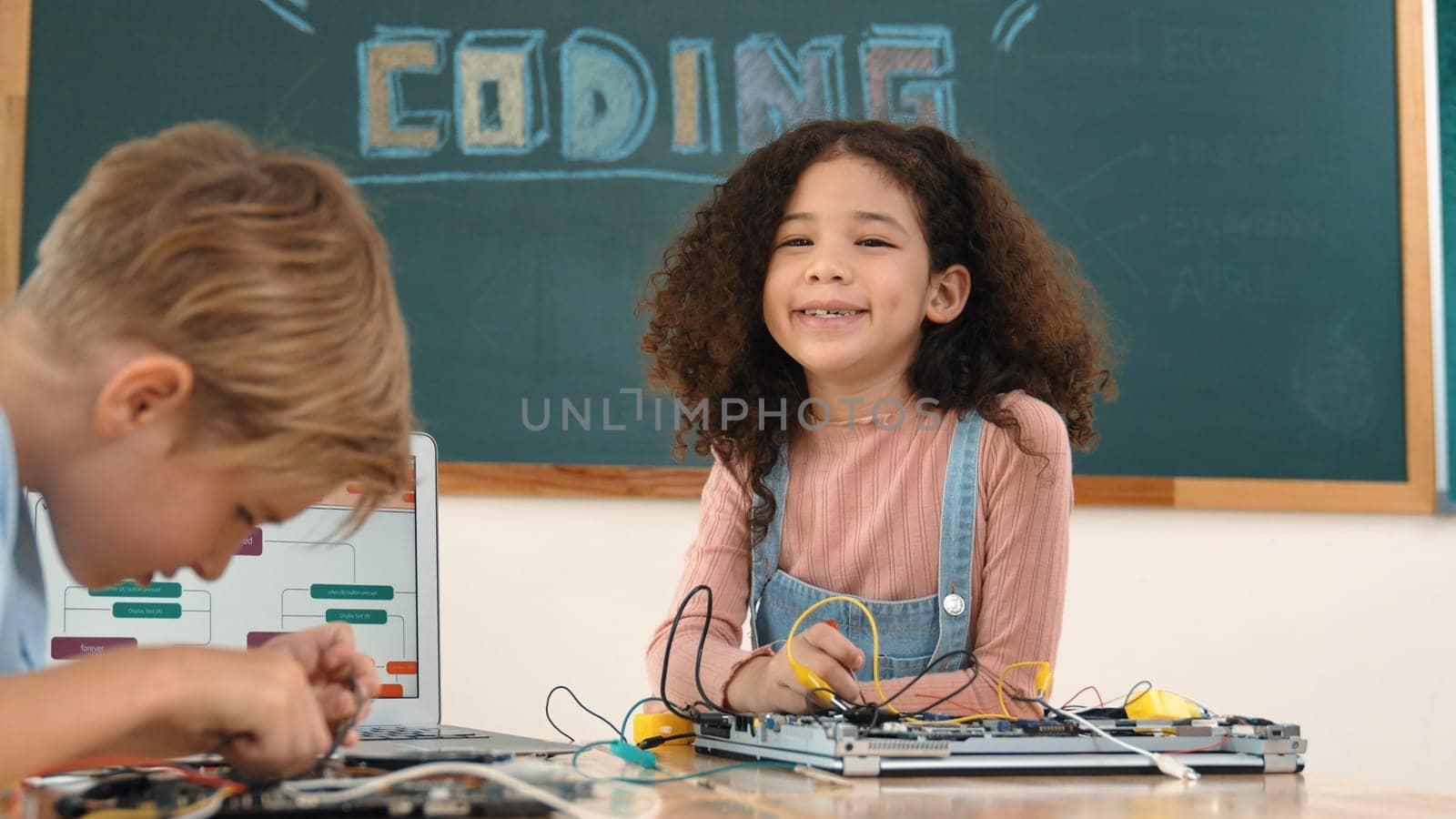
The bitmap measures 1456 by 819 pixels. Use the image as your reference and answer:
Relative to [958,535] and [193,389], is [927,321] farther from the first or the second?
[193,389]

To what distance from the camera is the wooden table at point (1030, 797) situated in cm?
74

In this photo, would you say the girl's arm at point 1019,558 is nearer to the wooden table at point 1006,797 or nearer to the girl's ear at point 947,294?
the girl's ear at point 947,294

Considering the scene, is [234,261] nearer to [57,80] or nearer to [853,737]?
[853,737]

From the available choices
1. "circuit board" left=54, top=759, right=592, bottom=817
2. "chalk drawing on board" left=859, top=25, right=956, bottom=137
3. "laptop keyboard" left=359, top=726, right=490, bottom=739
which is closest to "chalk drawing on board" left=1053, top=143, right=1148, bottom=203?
"chalk drawing on board" left=859, top=25, right=956, bottom=137

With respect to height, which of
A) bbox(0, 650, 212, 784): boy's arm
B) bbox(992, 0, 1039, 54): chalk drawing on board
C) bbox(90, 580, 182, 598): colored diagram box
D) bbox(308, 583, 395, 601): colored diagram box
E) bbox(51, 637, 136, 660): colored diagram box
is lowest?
bbox(51, 637, 136, 660): colored diagram box

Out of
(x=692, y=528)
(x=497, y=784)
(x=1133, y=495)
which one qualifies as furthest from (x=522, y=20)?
(x=497, y=784)

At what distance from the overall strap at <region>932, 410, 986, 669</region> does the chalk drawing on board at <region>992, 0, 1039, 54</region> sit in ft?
3.83

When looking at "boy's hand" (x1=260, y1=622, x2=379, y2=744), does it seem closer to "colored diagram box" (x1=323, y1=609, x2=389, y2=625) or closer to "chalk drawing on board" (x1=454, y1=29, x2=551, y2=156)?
"colored diagram box" (x1=323, y1=609, x2=389, y2=625)

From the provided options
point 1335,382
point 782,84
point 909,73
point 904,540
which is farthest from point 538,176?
point 1335,382

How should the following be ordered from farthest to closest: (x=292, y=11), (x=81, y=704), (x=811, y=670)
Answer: (x=292, y=11) < (x=811, y=670) < (x=81, y=704)

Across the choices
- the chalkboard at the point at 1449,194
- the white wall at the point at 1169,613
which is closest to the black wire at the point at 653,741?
the white wall at the point at 1169,613

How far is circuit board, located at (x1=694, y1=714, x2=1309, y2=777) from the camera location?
2.93 ft

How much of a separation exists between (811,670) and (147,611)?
2.01ft

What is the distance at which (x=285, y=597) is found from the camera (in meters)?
1.26
